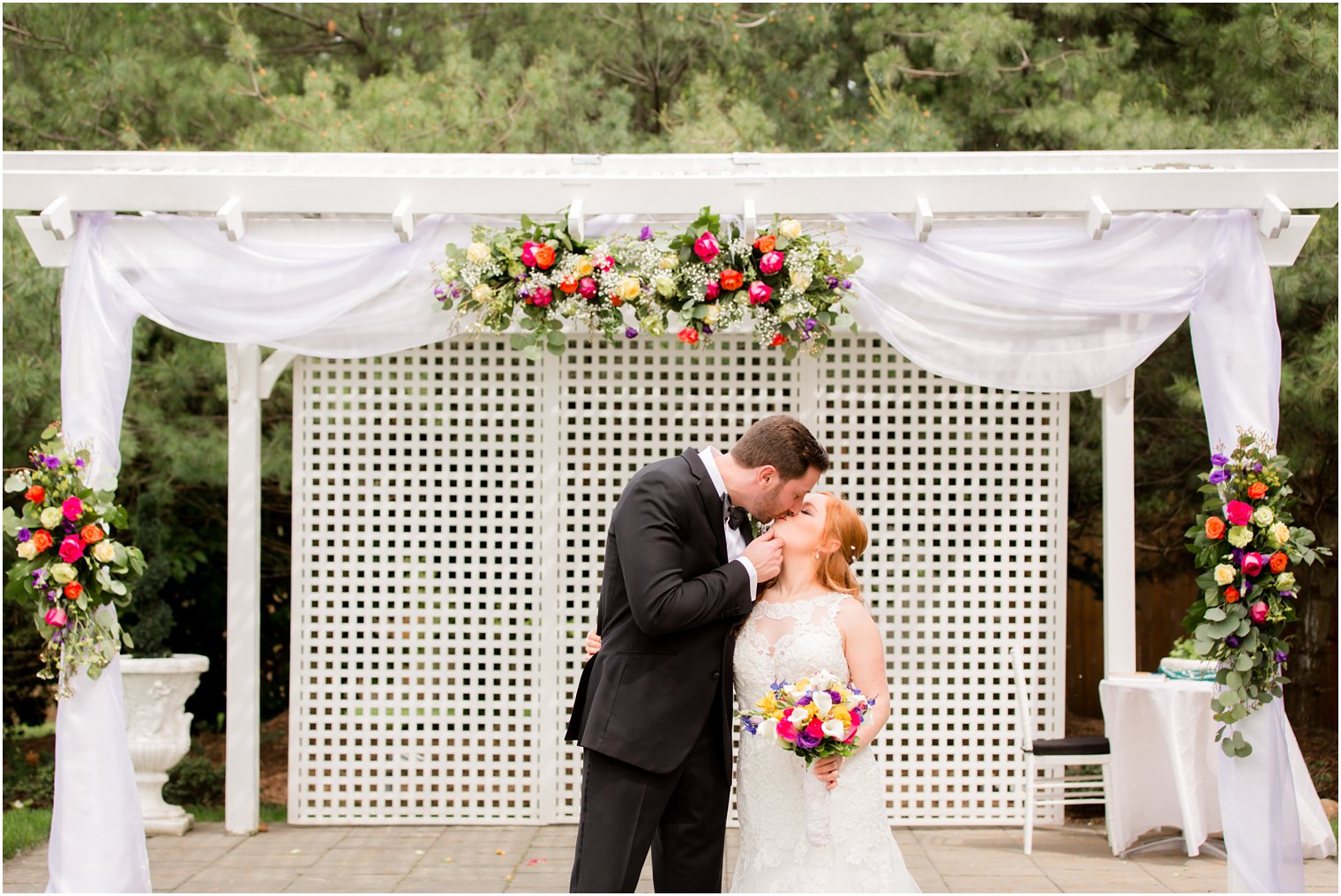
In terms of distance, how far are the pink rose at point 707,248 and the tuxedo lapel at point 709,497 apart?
3.70 feet

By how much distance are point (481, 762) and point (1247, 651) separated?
3496mm

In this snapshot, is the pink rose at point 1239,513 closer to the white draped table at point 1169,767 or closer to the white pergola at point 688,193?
the white pergola at point 688,193

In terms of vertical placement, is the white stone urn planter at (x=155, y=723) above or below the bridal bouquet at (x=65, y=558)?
below

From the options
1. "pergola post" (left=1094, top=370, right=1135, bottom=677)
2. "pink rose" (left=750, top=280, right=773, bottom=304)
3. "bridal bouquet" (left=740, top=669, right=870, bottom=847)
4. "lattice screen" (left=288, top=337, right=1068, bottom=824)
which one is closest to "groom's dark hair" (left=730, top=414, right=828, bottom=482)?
"bridal bouquet" (left=740, top=669, right=870, bottom=847)

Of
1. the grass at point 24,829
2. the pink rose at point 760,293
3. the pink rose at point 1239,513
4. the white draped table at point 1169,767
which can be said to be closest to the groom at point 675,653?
the pink rose at point 760,293

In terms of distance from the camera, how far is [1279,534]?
4.43 m

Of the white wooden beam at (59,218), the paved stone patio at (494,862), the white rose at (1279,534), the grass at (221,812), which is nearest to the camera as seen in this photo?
the white rose at (1279,534)

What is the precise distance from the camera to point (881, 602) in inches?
254

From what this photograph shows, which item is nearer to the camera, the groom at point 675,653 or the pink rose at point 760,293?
the groom at point 675,653

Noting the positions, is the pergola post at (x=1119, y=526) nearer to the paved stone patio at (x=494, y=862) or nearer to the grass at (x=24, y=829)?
the paved stone patio at (x=494, y=862)

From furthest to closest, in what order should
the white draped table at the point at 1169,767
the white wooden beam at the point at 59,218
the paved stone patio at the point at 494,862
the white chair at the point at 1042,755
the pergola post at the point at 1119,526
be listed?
the pergola post at the point at 1119,526, the white chair at the point at 1042,755, the white draped table at the point at 1169,767, the paved stone patio at the point at 494,862, the white wooden beam at the point at 59,218

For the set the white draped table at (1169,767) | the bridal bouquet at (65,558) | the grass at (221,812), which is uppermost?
the bridal bouquet at (65,558)

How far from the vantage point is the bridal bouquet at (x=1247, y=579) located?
4.46 metres

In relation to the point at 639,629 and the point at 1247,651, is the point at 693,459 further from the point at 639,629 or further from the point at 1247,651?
the point at 1247,651
